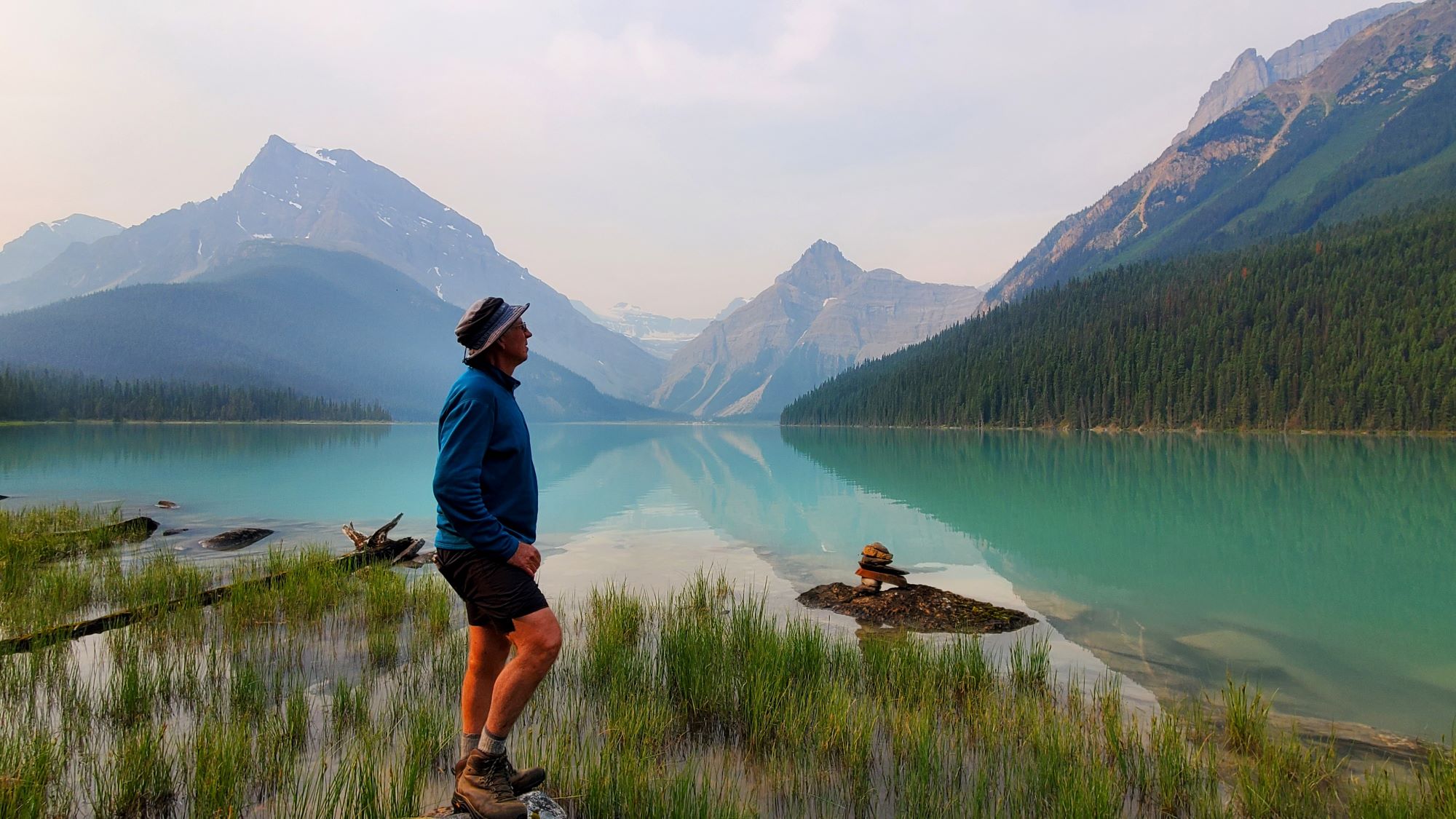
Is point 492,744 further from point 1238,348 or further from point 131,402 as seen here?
point 131,402

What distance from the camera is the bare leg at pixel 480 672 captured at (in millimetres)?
4488

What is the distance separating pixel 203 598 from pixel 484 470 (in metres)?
7.87

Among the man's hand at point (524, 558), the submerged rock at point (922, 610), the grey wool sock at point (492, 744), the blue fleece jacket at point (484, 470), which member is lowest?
the submerged rock at point (922, 610)

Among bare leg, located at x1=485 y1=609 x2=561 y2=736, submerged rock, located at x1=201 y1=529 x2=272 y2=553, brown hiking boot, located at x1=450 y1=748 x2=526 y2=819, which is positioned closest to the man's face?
bare leg, located at x1=485 y1=609 x2=561 y2=736

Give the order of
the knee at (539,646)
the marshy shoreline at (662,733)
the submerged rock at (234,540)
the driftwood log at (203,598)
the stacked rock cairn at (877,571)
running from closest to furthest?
the knee at (539,646) → the marshy shoreline at (662,733) → the driftwood log at (203,598) → the stacked rock cairn at (877,571) → the submerged rock at (234,540)

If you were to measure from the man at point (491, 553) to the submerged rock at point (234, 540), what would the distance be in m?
14.6

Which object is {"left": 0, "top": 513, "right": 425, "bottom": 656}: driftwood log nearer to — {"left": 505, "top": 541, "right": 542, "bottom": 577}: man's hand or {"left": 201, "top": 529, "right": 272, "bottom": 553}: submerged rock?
{"left": 201, "top": 529, "right": 272, "bottom": 553}: submerged rock

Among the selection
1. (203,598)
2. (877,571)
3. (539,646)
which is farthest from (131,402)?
(539,646)

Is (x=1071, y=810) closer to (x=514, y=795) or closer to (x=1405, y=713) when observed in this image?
(x=514, y=795)

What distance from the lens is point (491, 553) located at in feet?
13.8

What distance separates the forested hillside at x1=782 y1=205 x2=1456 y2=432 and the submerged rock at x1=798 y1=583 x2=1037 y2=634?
93244mm

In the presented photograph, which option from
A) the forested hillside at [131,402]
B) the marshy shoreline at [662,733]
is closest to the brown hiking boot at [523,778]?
the marshy shoreline at [662,733]

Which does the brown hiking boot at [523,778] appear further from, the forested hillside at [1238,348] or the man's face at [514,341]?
the forested hillside at [1238,348]

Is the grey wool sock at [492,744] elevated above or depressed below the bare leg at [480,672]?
below
